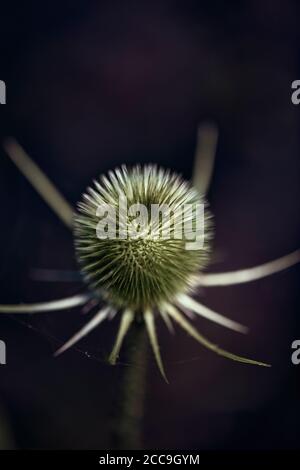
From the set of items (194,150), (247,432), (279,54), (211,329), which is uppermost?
(279,54)

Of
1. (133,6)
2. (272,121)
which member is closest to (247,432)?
(272,121)

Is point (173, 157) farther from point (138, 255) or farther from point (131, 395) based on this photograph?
point (131, 395)

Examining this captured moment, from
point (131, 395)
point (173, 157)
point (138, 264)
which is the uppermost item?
point (173, 157)

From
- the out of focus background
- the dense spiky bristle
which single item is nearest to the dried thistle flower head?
the dense spiky bristle

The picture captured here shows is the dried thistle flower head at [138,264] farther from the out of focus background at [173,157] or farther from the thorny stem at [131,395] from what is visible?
the out of focus background at [173,157]

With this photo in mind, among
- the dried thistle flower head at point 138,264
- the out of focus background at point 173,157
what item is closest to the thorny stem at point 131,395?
the dried thistle flower head at point 138,264

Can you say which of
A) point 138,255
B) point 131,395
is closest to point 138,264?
point 138,255
